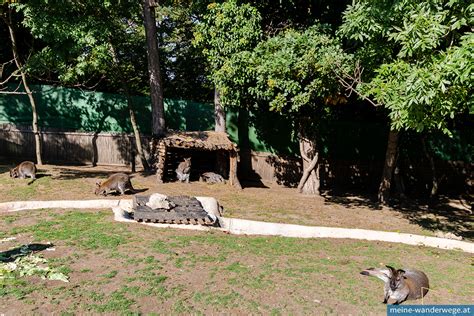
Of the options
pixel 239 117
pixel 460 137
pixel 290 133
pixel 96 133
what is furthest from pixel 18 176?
pixel 460 137

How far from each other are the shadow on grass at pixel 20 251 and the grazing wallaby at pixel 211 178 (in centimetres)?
782

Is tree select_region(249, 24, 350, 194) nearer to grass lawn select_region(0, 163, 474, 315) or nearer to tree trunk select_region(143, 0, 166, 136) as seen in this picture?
grass lawn select_region(0, 163, 474, 315)

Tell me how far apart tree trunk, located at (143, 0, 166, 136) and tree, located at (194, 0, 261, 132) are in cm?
246

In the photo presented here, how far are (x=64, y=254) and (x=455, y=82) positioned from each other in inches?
287

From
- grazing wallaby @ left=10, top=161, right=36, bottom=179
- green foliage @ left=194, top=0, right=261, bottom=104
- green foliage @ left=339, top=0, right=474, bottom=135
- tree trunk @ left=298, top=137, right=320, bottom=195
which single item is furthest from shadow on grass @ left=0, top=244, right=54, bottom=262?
tree trunk @ left=298, top=137, right=320, bottom=195

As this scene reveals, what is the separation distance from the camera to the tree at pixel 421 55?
7695 mm

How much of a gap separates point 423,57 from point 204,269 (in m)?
5.66

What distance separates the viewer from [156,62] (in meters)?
15.7

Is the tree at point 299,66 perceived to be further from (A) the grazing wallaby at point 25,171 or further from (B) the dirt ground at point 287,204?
(A) the grazing wallaby at point 25,171

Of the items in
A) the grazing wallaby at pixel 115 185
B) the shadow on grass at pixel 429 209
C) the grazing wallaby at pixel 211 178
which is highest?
the grazing wallaby at pixel 115 185

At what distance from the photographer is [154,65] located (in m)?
15.7

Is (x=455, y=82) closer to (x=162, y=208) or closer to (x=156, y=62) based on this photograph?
(x=162, y=208)

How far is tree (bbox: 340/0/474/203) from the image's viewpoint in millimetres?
7695

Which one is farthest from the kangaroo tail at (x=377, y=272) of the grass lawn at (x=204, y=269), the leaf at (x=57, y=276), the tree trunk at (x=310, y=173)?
the tree trunk at (x=310, y=173)
